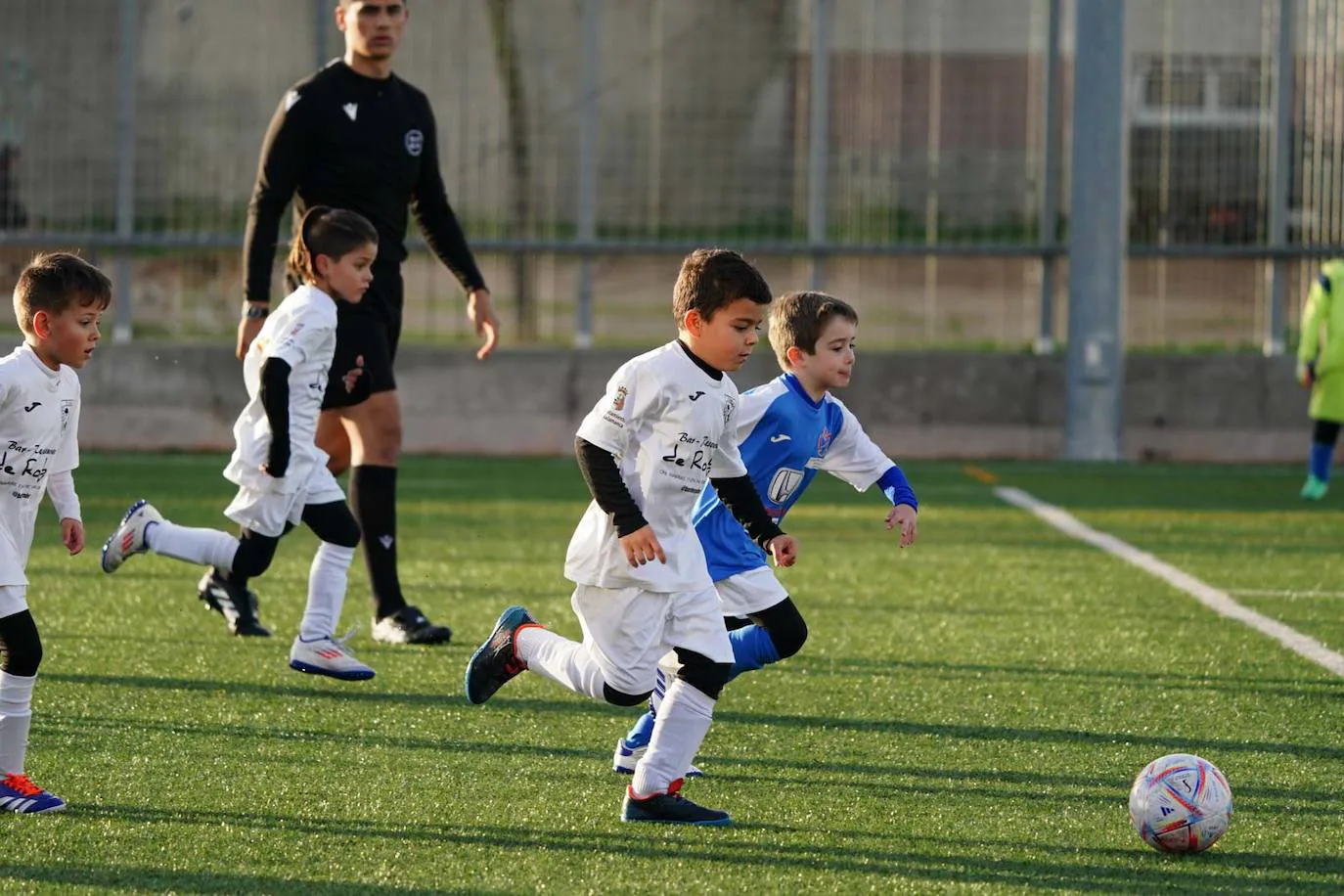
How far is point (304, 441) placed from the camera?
5801 millimetres

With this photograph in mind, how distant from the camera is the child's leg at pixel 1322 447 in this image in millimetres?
11852

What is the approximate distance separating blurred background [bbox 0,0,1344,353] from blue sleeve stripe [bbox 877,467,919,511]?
31.6 ft

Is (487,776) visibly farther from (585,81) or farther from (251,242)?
(585,81)

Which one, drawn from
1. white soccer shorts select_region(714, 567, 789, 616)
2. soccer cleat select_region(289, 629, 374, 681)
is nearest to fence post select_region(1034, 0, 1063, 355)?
soccer cleat select_region(289, 629, 374, 681)

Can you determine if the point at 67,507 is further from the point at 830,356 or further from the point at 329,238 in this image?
the point at 830,356

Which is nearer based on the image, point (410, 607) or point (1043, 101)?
point (410, 607)

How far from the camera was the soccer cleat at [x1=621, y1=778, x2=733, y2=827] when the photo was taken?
4113 mm

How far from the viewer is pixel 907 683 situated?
19.0 feet

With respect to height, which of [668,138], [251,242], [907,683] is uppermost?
[668,138]

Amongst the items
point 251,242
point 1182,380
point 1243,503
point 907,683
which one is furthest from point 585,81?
point 907,683

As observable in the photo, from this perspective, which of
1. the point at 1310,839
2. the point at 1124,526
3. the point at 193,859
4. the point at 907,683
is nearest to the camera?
the point at 193,859

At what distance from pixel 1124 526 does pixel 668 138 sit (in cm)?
607

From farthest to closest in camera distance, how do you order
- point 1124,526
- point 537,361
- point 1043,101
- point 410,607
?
point 1043,101, point 537,361, point 1124,526, point 410,607

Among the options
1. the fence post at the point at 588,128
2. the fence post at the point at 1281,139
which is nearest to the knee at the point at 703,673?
the fence post at the point at 588,128
